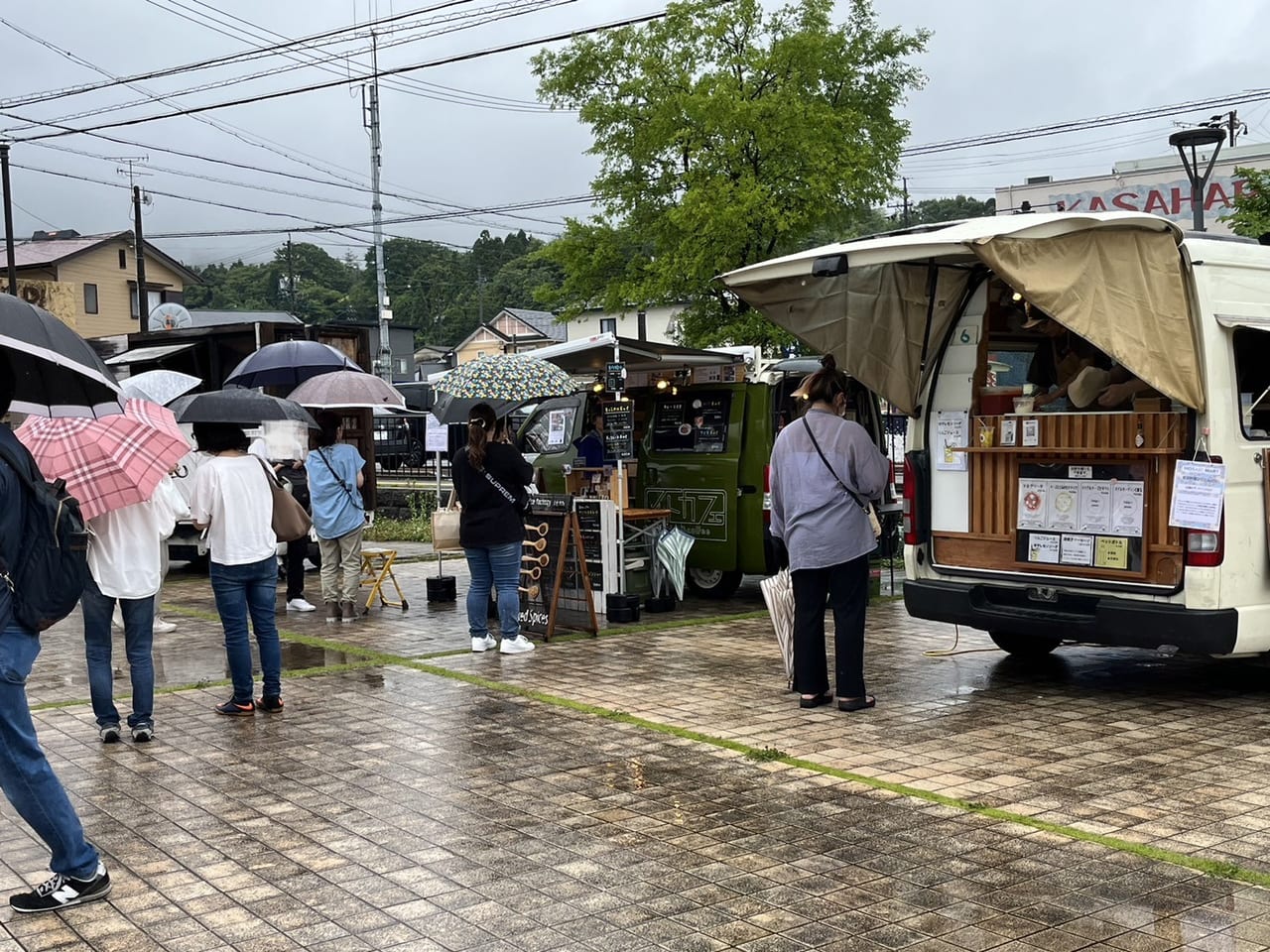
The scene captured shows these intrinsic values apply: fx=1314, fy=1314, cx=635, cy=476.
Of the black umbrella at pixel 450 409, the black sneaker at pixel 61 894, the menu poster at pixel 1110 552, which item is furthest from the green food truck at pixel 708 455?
the black sneaker at pixel 61 894

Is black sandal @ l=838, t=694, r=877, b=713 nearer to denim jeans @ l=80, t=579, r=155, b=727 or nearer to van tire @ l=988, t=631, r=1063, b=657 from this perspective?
van tire @ l=988, t=631, r=1063, b=657

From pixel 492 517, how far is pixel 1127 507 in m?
4.35

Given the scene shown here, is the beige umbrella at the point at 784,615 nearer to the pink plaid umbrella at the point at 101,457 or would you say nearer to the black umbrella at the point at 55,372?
the pink plaid umbrella at the point at 101,457

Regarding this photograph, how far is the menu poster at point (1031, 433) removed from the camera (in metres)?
7.80

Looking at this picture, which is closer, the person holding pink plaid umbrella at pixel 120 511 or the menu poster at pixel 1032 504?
the person holding pink plaid umbrella at pixel 120 511

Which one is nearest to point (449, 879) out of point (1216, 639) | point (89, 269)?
point (1216, 639)

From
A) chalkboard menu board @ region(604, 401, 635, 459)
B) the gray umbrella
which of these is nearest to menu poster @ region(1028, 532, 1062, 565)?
the gray umbrella

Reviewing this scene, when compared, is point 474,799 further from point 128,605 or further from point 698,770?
point 128,605

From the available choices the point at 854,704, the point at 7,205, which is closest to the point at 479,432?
the point at 854,704

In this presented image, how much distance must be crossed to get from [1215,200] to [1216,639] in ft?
125

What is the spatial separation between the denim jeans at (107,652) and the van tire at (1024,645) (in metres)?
5.30

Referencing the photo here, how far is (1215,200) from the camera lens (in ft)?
133

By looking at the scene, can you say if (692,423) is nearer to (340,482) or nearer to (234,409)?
(340,482)

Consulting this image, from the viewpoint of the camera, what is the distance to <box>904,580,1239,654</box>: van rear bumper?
273 inches
